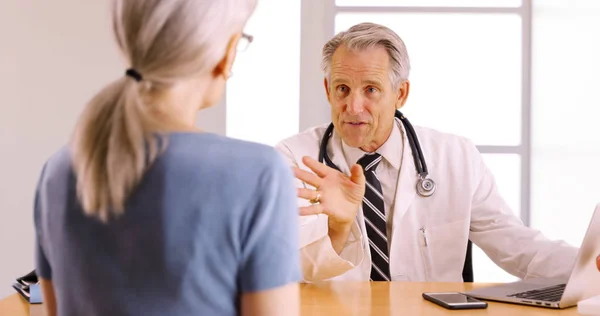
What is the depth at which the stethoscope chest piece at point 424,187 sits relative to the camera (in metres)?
2.57

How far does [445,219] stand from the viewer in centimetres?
259

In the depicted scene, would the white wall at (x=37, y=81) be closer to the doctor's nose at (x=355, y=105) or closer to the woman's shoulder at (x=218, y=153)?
the doctor's nose at (x=355, y=105)

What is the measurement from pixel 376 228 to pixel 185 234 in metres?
1.63

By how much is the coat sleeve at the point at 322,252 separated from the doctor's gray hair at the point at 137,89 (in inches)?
46.1

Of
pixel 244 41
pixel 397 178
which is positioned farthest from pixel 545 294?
pixel 244 41

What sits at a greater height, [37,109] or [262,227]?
[37,109]

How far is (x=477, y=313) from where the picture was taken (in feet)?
5.50

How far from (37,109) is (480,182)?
2435mm

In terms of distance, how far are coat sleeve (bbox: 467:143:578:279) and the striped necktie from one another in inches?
14.3

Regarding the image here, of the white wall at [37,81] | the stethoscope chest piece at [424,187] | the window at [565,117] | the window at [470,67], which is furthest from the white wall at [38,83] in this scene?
the window at [565,117]

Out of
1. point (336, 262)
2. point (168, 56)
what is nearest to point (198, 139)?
point (168, 56)

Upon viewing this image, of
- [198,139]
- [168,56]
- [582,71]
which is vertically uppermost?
[582,71]

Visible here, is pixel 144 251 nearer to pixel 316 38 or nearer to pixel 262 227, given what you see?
pixel 262 227

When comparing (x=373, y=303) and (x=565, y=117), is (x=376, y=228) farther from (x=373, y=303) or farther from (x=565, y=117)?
(x=565, y=117)
